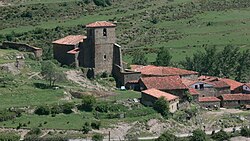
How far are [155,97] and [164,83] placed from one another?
4.87 m

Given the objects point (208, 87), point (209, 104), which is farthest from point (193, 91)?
point (208, 87)

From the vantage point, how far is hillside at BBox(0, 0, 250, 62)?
105 metres

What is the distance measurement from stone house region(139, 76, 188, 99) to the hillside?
24.6m

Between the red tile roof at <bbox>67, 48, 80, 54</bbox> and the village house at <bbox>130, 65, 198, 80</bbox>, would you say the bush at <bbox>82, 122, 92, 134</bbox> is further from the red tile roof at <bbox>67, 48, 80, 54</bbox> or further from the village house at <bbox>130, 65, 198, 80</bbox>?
the village house at <bbox>130, 65, 198, 80</bbox>

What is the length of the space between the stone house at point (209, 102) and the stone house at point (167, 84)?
4.13 m

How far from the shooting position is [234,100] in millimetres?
78375

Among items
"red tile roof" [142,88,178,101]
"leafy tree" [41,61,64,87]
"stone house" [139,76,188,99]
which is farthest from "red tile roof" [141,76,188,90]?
"leafy tree" [41,61,64,87]

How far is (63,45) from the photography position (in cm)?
7688

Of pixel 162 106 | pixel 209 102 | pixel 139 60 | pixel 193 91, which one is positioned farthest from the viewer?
pixel 139 60

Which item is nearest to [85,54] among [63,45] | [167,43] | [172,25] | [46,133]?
[63,45]

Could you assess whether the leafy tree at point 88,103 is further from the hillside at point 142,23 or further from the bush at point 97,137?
the hillside at point 142,23

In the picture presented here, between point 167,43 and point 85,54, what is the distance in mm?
37848

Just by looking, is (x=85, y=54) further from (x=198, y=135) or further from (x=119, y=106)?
(x=198, y=135)

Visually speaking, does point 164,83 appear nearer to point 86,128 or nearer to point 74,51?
point 74,51
